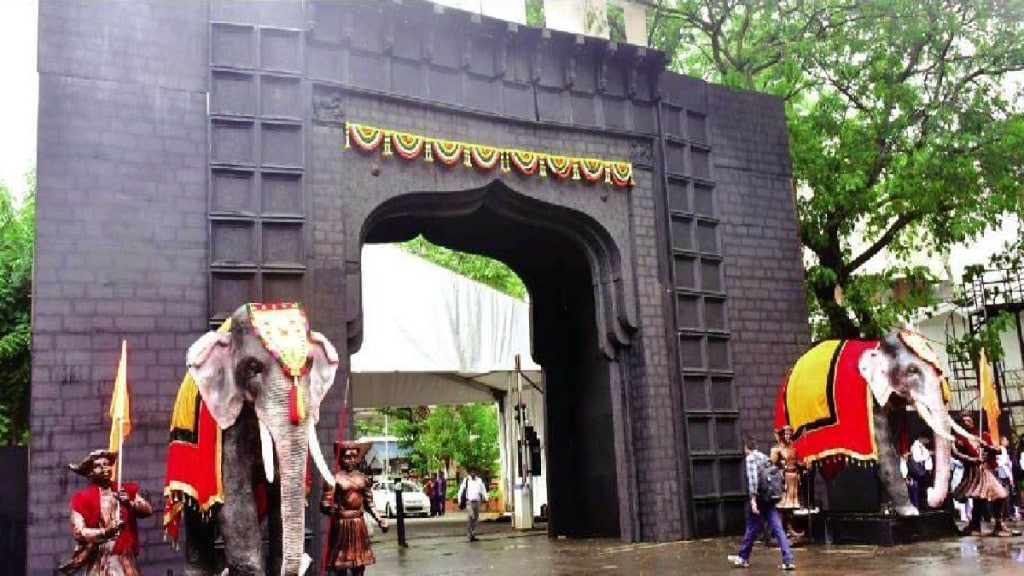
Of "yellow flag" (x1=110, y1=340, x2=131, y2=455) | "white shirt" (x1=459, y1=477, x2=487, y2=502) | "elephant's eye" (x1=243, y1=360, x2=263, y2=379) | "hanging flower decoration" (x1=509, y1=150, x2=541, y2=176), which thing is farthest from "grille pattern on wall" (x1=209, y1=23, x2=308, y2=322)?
"white shirt" (x1=459, y1=477, x2=487, y2=502)

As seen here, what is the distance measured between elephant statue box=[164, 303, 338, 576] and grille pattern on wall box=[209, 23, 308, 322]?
9.44 ft

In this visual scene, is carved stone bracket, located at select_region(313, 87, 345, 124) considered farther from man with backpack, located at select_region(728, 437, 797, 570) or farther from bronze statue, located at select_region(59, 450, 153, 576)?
man with backpack, located at select_region(728, 437, 797, 570)

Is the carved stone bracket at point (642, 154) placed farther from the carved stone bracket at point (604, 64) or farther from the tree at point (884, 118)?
the tree at point (884, 118)

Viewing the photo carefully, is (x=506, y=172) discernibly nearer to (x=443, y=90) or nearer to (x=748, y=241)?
(x=443, y=90)

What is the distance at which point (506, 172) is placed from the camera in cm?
1616

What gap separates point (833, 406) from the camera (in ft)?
48.8

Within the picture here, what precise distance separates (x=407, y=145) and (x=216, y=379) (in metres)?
5.98

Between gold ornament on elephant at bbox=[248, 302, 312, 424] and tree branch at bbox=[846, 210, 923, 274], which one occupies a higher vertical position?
tree branch at bbox=[846, 210, 923, 274]

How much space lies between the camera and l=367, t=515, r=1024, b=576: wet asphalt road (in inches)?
449

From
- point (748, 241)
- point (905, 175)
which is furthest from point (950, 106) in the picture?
point (748, 241)

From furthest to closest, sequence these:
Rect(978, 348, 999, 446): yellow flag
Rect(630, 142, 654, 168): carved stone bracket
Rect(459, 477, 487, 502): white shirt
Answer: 1. Rect(459, 477, 487, 502): white shirt
2. Rect(630, 142, 654, 168): carved stone bracket
3. Rect(978, 348, 999, 446): yellow flag

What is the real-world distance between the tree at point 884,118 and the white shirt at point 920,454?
3.09 meters

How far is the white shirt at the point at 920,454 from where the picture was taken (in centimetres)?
1828

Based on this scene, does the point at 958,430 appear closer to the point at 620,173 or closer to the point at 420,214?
the point at 620,173
